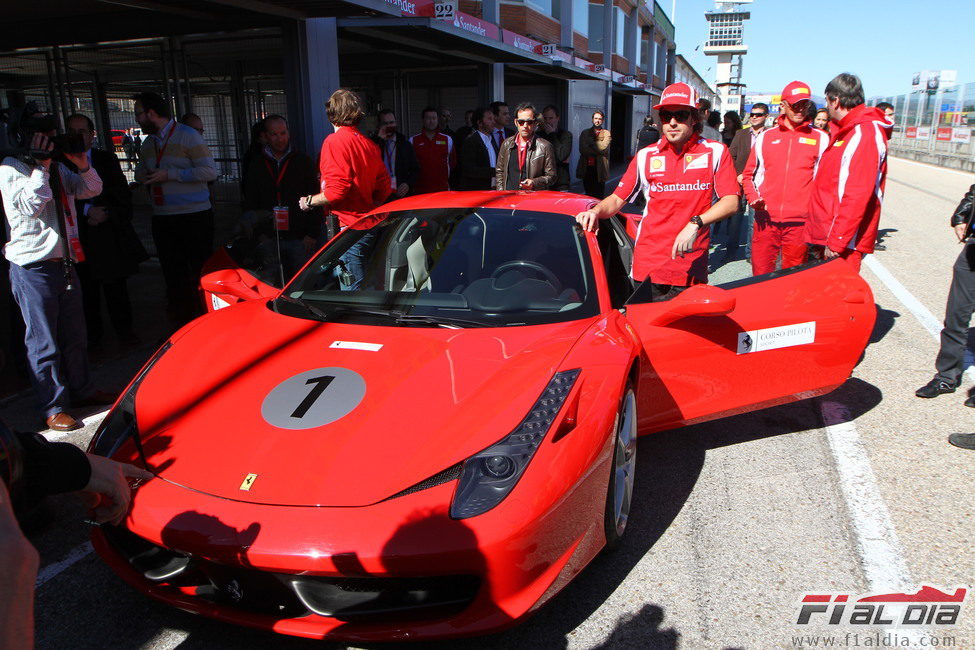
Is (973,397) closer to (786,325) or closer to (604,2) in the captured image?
A: (786,325)

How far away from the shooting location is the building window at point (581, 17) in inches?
887

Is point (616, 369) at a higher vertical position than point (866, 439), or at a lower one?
higher

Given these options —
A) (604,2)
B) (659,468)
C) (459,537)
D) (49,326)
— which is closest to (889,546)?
(659,468)

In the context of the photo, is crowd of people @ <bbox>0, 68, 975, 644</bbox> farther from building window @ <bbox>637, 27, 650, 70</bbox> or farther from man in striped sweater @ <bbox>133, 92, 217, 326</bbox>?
building window @ <bbox>637, 27, 650, 70</bbox>

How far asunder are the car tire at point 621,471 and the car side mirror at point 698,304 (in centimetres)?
37

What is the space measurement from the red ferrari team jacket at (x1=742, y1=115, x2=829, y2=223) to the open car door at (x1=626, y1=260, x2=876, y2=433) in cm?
176

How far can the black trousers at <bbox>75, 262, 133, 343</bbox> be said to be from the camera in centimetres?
549

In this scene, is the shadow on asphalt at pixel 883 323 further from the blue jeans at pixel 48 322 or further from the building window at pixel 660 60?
the building window at pixel 660 60

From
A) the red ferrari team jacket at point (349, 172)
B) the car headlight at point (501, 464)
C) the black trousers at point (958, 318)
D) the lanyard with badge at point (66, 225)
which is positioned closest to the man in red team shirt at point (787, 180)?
the black trousers at point (958, 318)

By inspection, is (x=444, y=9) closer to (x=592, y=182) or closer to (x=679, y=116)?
(x=592, y=182)

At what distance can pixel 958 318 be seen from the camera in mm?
4336

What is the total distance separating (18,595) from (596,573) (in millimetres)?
2065

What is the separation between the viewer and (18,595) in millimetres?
874

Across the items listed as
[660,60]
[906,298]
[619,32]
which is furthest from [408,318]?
[660,60]
